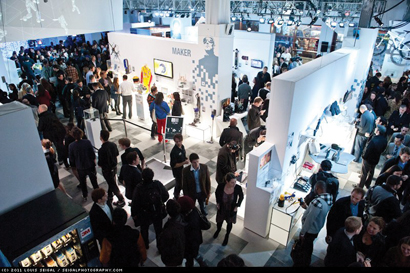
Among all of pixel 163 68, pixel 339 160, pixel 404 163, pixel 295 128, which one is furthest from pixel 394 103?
pixel 163 68

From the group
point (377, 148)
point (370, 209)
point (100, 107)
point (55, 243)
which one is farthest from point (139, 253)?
point (100, 107)

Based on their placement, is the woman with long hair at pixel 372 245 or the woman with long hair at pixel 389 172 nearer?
the woman with long hair at pixel 372 245

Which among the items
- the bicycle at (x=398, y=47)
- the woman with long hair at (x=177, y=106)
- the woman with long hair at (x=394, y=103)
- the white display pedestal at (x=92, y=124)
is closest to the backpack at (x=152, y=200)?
the white display pedestal at (x=92, y=124)

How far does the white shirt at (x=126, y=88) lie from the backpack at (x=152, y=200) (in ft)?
17.3

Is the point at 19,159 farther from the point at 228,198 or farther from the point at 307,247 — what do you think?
the point at 307,247

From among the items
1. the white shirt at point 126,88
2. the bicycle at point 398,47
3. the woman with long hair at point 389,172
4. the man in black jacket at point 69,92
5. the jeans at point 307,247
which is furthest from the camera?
the bicycle at point 398,47

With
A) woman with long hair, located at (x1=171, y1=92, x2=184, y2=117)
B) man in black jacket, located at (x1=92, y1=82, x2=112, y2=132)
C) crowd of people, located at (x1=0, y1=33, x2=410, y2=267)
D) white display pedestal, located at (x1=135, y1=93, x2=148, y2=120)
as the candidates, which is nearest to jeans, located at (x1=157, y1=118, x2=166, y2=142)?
crowd of people, located at (x1=0, y1=33, x2=410, y2=267)

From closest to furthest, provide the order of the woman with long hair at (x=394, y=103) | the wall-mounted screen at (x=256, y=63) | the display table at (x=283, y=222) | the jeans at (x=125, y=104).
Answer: the display table at (x=283, y=222)
the woman with long hair at (x=394, y=103)
the jeans at (x=125, y=104)
the wall-mounted screen at (x=256, y=63)

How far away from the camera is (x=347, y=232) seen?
295 centimetres

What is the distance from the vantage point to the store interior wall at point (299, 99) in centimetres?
416

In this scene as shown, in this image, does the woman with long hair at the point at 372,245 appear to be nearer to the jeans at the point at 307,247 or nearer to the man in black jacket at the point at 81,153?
the jeans at the point at 307,247

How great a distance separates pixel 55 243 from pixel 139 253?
0.83 m

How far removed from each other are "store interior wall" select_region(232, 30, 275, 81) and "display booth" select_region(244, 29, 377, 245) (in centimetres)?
458

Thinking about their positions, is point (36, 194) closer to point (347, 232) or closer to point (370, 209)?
point (347, 232)
